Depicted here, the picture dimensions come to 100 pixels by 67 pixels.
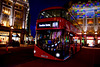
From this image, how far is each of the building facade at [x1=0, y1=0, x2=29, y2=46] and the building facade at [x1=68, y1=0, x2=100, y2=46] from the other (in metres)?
19.1

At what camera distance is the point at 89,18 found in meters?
44.2

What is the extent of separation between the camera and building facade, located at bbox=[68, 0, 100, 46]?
42500 mm

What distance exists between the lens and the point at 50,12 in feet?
33.4

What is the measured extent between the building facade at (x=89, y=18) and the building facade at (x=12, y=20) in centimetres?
1906

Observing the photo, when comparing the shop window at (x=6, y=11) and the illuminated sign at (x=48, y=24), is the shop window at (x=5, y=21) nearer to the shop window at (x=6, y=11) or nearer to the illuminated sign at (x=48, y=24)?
the shop window at (x=6, y=11)

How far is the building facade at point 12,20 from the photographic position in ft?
105

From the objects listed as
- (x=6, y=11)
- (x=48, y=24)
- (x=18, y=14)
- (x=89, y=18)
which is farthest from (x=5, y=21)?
(x=89, y=18)

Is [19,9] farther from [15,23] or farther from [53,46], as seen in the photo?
[53,46]

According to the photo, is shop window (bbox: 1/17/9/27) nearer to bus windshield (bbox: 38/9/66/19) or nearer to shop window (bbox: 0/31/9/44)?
shop window (bbox: 0/31/9/44)

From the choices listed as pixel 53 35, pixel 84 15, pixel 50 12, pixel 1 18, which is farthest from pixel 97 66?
pixel 84 15

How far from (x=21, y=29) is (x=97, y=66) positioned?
32.4 meters

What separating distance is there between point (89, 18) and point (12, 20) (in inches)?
1098

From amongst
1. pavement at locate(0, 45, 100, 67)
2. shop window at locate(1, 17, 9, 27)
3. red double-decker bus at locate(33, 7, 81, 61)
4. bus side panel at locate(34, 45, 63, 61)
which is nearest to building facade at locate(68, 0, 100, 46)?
shop window at locate(1, 17, 9, 27)

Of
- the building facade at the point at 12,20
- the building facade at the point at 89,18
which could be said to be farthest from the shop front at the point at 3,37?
the building facade at the point at 89,18
